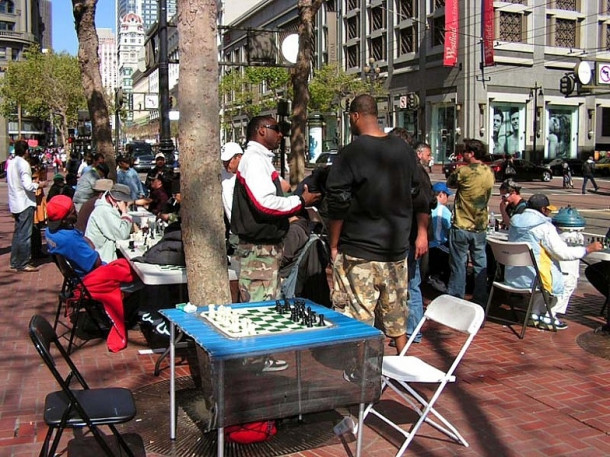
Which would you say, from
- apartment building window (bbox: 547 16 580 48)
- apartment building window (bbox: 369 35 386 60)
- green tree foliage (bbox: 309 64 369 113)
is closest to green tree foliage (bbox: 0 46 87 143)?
green tree foliage (bbox: 309 64 369 113)

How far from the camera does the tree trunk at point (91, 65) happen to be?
12.7 metres

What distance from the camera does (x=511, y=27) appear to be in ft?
146

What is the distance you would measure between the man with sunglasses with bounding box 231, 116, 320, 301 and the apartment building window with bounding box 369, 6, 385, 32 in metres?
48.7

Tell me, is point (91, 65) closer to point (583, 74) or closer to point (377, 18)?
point (583, 74)

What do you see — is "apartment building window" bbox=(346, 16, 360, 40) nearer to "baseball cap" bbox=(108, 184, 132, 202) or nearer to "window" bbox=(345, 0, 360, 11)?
"window" bbox=(345, 0, 360, 11)

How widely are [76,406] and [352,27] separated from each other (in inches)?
2203

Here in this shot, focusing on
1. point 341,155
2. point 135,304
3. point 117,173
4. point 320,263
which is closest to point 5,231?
point 117,173

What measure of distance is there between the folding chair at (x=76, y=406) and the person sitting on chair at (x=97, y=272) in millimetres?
2433

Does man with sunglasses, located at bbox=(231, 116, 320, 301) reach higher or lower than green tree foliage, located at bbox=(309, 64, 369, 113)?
lower

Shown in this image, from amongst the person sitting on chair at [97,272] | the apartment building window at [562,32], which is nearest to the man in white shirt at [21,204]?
the person sitting on chair at [97,272]

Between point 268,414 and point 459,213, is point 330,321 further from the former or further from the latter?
point 459,213

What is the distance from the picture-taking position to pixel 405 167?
14.9 feet

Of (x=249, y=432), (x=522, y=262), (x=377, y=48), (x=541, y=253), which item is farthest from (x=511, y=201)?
(x=377, y=48)

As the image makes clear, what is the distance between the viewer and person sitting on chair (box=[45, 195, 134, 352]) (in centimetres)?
626
